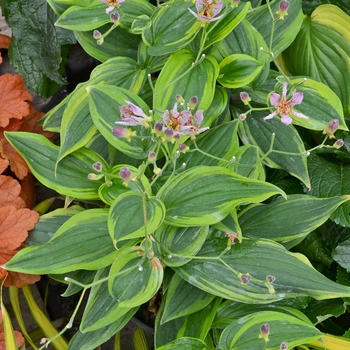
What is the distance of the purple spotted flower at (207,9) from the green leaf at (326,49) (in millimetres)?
313

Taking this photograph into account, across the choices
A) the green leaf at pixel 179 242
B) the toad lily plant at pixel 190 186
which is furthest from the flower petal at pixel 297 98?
the green leaf at pixel 179 242

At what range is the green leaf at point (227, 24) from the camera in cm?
72

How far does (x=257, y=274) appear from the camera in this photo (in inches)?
27.5

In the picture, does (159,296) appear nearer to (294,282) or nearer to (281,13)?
(294,282)

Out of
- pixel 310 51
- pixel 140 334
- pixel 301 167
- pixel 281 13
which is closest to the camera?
pixel 281 13

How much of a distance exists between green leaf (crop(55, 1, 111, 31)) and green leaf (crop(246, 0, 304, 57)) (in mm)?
252

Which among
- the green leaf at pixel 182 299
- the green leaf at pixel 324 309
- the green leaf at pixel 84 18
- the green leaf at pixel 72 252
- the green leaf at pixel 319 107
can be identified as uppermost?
the green leaf at pixel 84 18

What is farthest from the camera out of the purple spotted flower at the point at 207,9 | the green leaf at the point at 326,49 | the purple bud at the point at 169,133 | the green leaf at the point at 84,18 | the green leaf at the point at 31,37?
the green leaf at the point at 31,37

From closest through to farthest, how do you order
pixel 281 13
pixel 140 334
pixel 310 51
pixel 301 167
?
pixel 281 13, pixel 301 167, pixel 310 51, pixel 140 334

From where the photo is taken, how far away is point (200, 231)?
2.32ft

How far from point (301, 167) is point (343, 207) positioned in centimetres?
11

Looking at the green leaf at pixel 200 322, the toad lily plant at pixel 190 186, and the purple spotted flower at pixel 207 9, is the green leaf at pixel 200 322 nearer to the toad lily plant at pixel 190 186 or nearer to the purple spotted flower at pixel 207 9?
the toad lily plant at pixel 190 186

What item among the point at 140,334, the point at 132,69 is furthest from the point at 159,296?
the point at 132,69

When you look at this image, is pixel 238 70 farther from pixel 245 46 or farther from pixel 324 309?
pixel 324 309
